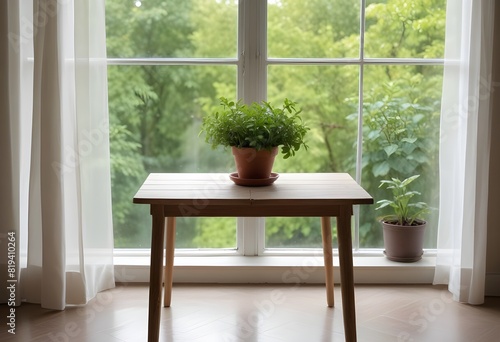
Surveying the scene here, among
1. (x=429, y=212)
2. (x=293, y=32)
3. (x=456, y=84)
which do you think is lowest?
(x=429, y=212)

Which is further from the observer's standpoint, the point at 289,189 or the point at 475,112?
the point at 475,112

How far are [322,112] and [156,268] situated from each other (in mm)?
1391

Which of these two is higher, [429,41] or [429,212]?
[429,41]

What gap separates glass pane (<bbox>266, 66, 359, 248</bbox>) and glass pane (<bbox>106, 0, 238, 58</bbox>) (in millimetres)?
312

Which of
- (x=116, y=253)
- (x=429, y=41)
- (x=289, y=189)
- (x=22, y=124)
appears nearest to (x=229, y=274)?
(x=116, y=253)

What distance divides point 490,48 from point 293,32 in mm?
932

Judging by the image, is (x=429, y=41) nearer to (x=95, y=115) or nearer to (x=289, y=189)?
(x=289, y=189)

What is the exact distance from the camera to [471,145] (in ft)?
11.4

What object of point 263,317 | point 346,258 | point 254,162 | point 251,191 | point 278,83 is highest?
point 278,83

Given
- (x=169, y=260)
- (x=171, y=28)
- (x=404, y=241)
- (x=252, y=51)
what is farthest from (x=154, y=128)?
(x=404, y=241)

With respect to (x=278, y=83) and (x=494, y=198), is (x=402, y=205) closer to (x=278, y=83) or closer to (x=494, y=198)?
(x=494, y=198)

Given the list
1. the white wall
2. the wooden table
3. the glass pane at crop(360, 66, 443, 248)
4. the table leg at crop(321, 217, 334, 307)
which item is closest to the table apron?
the wooden table

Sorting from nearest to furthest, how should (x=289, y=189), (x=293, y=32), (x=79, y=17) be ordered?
1. (x=289, y=189)
2. (x=79, y=17)
3. (x=293, y=32)

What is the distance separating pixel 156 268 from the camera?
2830 millimetres
